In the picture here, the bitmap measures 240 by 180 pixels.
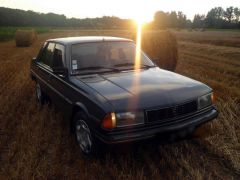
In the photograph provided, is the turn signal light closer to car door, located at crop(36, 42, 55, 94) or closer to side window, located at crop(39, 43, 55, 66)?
car door, located at crop(36, 42, 55, 94)

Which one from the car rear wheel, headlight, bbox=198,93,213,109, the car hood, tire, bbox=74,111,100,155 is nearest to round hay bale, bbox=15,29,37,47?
the car rear wheel

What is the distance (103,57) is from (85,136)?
1.38 meters

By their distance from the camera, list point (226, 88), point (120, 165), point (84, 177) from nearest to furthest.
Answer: point (84, 177) < point (120, 165) < point (226, 88)

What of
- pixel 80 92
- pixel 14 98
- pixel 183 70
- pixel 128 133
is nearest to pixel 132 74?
pixel 80 92

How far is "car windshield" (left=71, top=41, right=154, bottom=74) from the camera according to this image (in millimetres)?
4684

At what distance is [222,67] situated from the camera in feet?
36.5

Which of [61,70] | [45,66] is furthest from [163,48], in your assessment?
[61,70]

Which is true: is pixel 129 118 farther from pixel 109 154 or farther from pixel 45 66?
pixel 45 66

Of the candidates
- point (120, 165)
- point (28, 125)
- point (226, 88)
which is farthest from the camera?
point (226, 88)

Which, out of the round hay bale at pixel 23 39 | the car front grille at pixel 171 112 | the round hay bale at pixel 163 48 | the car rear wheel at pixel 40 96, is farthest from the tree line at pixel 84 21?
the car front grille at pixel 171 112

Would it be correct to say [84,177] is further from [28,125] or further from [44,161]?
[28,125]

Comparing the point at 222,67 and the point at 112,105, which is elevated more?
the point at 112,105

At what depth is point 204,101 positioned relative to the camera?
4113mm

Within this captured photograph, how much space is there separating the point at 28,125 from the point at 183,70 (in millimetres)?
6665
